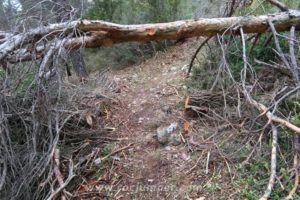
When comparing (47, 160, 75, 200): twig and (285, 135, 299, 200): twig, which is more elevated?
(285, 135, 299, 200): twig

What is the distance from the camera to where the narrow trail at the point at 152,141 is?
3.38 m

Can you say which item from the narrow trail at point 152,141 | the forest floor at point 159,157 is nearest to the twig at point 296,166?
the forest floor at point 159,157

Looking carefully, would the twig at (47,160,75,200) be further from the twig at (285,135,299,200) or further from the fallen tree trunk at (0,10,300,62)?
the twig at (285,135,299,200)

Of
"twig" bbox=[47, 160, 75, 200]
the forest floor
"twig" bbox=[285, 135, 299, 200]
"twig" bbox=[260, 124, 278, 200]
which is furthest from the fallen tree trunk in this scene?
"twig" bbox=[285, 135, 299, 200]

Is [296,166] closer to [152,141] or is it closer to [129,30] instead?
[152,141]

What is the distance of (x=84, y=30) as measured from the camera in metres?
3.89

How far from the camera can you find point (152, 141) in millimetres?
4043

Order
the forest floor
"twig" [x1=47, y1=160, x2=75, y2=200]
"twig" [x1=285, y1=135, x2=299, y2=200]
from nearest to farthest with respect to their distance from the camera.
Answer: "twig" [x1=285, y1=135, x2=299, y2=200] < "twig" [x1=47, y1=160, x2=75, y2=200] < the forest floor

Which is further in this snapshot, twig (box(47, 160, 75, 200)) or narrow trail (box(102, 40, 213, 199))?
narrow trail (box(102, 40, 213, 199))

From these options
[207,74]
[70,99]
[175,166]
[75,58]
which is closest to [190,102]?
[207,74]

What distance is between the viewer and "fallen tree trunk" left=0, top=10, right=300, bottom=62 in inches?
143

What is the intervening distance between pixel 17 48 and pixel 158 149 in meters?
1.67

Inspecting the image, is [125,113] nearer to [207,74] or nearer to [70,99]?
[70,99]

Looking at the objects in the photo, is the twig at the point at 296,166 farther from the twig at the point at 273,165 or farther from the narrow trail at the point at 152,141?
the narrow trail at the point at 152,141
